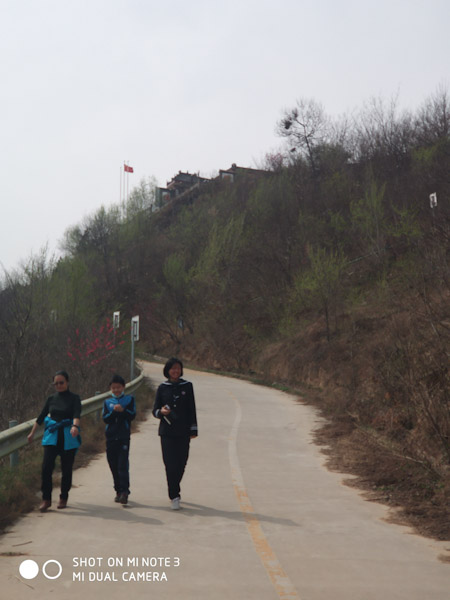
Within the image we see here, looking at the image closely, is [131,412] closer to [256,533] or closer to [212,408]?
[256,533]

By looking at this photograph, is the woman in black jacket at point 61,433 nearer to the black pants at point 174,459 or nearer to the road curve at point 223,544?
the road curve at point 223,544

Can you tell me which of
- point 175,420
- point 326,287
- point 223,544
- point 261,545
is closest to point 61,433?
point 175,420

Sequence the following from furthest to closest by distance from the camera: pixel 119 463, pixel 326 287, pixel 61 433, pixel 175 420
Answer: pixel 326 287 → pixel 119 463 → pixel 175 420 → pixel 61 433

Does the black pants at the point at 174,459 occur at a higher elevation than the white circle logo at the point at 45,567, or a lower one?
higher

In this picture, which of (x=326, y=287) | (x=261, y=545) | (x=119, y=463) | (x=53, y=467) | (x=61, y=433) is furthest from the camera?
(x=326, y=287)

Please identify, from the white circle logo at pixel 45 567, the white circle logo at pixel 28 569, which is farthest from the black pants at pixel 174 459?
the white circle logo at pixel 28 569

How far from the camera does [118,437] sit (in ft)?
28.4

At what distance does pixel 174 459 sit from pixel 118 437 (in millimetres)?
863

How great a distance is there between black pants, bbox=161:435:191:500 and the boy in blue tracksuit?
22.4 inches

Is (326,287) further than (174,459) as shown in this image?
Yes

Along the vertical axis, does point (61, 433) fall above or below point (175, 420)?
below

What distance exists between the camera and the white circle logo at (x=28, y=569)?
5.28 m

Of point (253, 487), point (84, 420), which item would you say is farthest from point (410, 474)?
point (84, 420)

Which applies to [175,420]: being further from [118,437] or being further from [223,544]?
[223,544]
